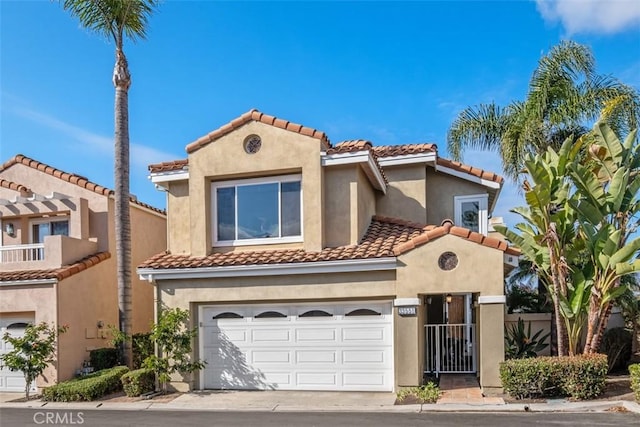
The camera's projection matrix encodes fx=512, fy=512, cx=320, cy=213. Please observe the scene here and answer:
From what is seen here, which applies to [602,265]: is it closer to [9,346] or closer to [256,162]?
[256,162]

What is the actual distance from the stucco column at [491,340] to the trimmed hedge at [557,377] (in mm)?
380

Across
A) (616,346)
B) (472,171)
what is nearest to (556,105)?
(472,171)

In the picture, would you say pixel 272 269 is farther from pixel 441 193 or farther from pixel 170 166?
pixel 441 193

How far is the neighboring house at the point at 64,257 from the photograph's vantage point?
15.2 meters

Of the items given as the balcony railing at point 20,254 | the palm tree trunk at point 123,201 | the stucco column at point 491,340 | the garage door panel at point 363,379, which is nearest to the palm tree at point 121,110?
the palm tree trunk at point 123,201

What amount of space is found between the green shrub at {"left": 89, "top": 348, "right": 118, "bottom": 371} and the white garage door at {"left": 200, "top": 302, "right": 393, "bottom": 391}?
374cm

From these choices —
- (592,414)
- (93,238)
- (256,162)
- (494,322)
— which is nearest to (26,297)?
(93,238)

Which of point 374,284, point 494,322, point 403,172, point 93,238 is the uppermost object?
point 403,172

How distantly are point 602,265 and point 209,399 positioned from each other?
997 cm

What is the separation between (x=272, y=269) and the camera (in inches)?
520

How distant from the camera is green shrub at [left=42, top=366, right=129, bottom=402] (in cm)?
1330

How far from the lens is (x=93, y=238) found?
1769 centimetres

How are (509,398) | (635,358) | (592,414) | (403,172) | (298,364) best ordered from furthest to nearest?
(403,172)
(635,358)
(298,364)
(509,398)
(592,414)

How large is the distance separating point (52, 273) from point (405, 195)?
11.0 meters
